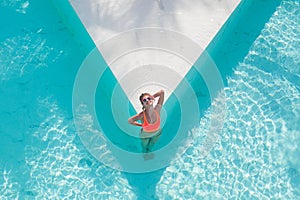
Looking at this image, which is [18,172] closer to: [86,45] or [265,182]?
[86,45]

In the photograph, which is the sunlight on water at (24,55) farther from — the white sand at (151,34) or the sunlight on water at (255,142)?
the sunlight on water at (255,142)

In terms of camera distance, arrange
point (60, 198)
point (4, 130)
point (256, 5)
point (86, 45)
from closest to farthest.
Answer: point (60, 198)
point (4, 130)
point (86, 45)
point (256, 5)

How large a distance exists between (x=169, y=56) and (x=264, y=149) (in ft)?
7.46

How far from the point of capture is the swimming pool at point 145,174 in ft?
21.8

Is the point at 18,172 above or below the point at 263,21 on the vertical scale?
below

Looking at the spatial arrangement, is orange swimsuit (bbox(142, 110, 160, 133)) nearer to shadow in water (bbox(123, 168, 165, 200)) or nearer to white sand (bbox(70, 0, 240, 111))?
white sand (bbox(70, 0, 240, 111))

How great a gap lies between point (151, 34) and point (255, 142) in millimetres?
2629

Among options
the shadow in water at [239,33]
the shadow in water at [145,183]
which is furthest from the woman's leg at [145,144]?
the shadow in water at [239,33]

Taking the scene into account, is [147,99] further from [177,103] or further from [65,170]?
[65,170]

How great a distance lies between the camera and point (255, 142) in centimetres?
693

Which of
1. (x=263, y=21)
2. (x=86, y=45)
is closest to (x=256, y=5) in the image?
(x=263, y=21)

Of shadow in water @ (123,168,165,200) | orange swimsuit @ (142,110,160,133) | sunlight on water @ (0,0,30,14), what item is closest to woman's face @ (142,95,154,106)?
orange swimsuit @ (142,110,160,133)

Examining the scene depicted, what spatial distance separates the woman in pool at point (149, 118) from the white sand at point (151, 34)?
0.77 m

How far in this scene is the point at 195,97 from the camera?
23.5ft
